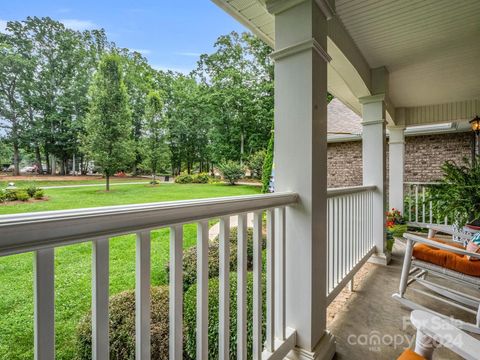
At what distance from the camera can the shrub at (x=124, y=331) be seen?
4.18ft

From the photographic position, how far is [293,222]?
1.48m

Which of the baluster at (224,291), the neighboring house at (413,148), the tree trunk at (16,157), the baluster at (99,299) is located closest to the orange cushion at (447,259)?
the baluster at (224,291)

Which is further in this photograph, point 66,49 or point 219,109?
point 219,109

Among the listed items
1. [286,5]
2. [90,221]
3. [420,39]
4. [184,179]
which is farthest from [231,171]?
[420,39]

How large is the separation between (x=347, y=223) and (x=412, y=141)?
5429mm

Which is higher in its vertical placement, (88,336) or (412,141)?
(412,141)

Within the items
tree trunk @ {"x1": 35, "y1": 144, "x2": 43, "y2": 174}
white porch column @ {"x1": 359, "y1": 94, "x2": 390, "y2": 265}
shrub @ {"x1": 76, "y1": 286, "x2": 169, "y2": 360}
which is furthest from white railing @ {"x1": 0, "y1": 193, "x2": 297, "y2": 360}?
white porch column @ {"x1": 359, "y1": 94, "x2": 390, "y2": 265}

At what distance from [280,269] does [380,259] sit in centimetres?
250

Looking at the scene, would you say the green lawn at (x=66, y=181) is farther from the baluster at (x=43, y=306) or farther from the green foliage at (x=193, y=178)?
the baluster at (x=43, y=306)

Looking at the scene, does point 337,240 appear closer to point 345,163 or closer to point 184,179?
point 184,179

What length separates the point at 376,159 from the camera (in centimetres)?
324

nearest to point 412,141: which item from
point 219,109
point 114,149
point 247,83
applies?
point 247,83

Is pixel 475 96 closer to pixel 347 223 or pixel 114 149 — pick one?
pixel 347 223

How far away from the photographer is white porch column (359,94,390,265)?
3209 millimetres
